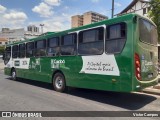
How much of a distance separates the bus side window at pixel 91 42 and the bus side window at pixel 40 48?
3.07 m

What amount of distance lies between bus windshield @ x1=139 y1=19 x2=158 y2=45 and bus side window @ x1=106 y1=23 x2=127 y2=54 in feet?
2.25

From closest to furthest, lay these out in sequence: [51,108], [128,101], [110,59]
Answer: [51,108]
[110,59]
[128,101]

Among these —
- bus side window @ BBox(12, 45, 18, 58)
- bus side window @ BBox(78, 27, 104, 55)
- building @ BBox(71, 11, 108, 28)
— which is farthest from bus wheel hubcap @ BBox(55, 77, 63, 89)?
building @ BBox(71, 11, 108, 28)

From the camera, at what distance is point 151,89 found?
32.8ft

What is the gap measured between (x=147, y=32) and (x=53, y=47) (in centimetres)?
467

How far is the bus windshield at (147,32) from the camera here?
759 centimetres

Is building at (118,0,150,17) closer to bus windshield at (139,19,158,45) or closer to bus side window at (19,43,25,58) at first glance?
bus side window at (19,43,25,58)

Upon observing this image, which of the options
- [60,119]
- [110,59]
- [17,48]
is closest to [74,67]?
[110,59]

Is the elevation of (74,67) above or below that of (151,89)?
above

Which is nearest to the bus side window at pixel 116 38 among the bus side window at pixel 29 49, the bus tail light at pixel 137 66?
the bus tail light at pixel 137 66

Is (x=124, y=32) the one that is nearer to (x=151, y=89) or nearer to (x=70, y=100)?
(x=70, y=100)

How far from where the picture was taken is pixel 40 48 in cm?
1198

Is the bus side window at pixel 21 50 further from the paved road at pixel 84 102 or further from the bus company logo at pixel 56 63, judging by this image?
the paved road at pixel 84 102

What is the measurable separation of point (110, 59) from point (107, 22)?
4.34 feet
